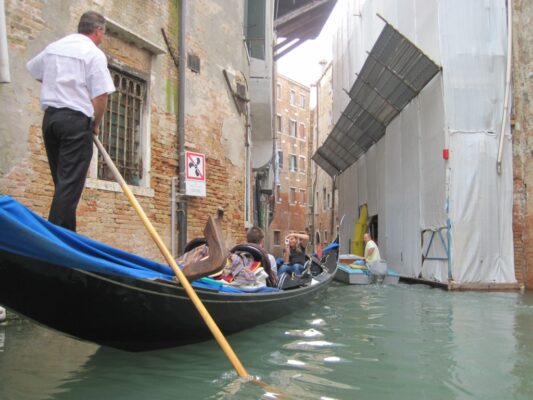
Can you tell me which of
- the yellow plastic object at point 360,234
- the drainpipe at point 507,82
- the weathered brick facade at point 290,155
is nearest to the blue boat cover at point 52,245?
the drainpipe at point 507,82

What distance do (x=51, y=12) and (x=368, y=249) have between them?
6771 millimetres

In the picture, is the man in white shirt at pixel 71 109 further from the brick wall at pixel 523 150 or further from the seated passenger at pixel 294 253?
the brick wall at pixel 523 150

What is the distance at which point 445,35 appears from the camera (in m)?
9.26

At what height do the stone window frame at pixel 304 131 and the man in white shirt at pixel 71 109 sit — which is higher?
the stone window frame at pixel 304 131

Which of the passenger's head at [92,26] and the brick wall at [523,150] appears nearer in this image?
the passenger's head at [92,26]

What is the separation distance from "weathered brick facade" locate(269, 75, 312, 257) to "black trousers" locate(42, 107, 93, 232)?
27433 millimetres

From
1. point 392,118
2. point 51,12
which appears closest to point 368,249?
point 392,118

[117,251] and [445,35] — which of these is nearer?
[117,251]

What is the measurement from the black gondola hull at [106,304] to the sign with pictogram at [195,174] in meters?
3.73

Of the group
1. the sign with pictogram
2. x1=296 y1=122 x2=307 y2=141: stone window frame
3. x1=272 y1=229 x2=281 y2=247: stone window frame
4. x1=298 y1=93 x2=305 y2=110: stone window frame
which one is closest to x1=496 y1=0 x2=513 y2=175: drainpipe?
the sign with pictogram

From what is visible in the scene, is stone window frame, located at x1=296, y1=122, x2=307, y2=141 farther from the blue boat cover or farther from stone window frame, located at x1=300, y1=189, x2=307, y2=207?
the blue boat cover

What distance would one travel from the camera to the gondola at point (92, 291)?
2.62 meters

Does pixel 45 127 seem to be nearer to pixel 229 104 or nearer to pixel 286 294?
pixel 286 294

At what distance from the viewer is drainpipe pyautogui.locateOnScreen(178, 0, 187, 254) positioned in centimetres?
717
